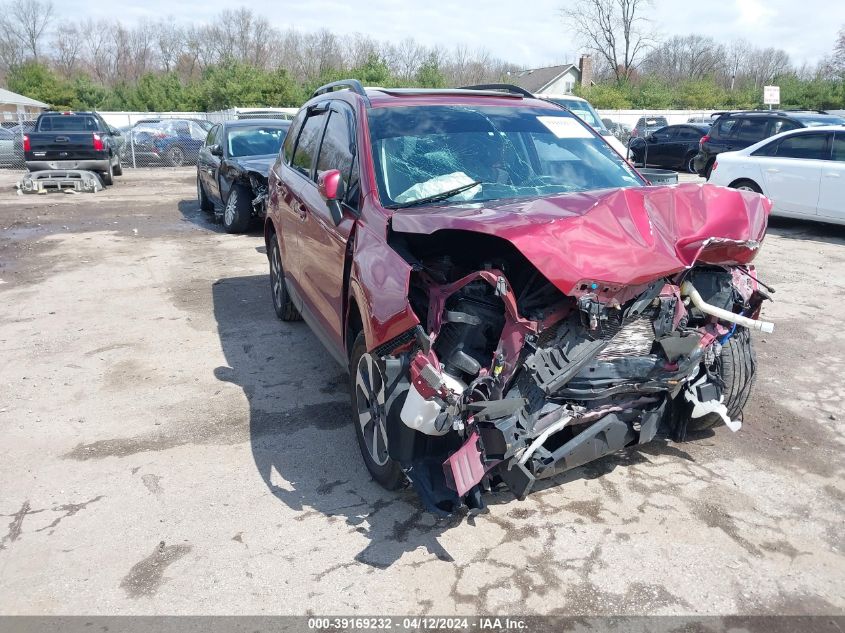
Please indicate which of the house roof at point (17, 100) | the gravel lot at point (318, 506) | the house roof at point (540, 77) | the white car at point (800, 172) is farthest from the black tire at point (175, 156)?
the house roof at point (540, 77)

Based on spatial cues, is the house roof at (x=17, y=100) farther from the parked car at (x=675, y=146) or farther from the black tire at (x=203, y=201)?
the parked car at (x=675, y=146)

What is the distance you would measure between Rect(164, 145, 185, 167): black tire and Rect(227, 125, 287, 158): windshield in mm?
14613

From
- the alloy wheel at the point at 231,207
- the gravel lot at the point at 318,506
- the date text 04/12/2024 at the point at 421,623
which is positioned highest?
the alloy wheel at the point at 231,207

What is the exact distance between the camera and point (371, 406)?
3.76m

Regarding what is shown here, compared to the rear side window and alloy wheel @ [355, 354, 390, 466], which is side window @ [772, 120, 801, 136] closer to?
alloy wheel @ [355, 354, 390, 466]

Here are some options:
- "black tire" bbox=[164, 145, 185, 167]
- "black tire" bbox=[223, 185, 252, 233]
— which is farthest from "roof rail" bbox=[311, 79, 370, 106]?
"black tire" bbox=[164, 145, 185, 167]

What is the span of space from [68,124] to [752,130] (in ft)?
55.6

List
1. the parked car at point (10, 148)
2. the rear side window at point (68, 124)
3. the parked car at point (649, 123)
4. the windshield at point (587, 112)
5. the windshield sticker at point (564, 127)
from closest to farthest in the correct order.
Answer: the windshield sticker at point (564, 127)
the windshield at point (587, 112)
the rear side window at point (68, 124)
the parked car at point (10, 148)
the parked car at point (649, 123)

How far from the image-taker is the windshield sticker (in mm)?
4684

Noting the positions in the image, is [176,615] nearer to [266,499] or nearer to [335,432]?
[266,499]

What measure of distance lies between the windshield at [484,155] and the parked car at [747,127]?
1237 centimetres

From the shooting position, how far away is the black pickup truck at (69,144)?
671 inches

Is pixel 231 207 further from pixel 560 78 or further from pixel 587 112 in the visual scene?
pixel 560 78

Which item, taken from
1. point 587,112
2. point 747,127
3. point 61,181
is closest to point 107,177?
point 61,181
